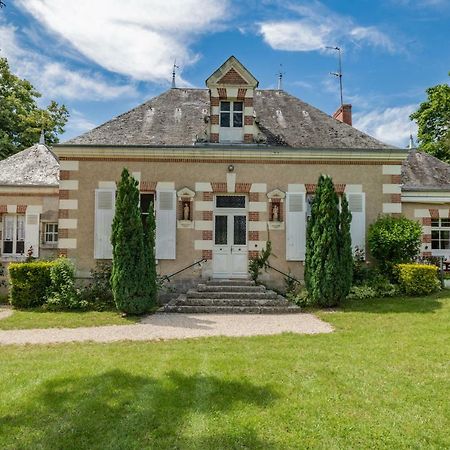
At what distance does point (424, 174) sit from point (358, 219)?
3847mm

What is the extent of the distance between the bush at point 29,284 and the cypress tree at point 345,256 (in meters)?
7.68

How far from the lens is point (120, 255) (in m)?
9.45

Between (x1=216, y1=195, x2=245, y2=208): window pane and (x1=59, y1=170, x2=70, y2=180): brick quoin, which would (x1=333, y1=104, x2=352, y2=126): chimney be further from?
(x1=59, y1=170, x2=70, y2=180): brick quoin

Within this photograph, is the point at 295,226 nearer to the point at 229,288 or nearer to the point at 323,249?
the point at 323,249

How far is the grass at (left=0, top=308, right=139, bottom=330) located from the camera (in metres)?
8.48

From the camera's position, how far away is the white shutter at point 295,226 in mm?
11633

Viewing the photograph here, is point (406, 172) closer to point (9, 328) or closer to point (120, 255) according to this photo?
point (120, 255)

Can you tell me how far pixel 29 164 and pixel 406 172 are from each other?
1336 cm

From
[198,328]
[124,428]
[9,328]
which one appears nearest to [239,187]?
[198,328]

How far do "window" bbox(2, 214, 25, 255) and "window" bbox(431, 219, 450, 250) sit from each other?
1358 cm

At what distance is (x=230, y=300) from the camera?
33.8ft

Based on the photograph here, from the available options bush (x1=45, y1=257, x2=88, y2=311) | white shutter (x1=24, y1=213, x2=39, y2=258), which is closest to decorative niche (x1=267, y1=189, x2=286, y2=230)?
bush (x1=45, y1=257, x2=88, y2=311)

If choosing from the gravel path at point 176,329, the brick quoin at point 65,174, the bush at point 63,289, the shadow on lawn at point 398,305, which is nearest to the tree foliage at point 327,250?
the shadow on lawn at point 398,305

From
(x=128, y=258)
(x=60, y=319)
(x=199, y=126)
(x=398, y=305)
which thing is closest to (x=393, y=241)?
(x=398, y=305)
